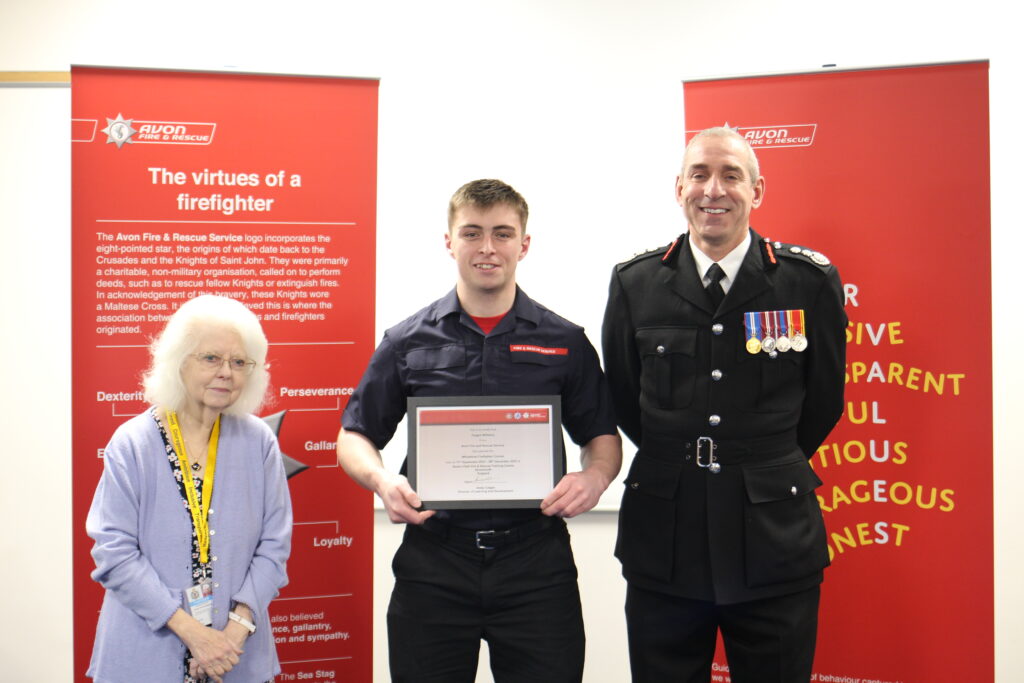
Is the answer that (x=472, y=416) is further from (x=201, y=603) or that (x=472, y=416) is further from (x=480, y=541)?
(x=201, y=603)

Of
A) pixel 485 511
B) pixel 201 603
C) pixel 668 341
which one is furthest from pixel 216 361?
pixel 668 341

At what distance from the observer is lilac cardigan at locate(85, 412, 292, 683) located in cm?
216

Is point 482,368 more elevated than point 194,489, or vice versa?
point 482,368

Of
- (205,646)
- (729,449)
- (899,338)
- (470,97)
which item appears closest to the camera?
(205,646)

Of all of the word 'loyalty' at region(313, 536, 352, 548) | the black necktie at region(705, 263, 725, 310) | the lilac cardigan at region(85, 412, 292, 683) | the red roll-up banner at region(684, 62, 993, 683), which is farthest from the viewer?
the word 'loyalty' at region(313, 536, 352, 548)

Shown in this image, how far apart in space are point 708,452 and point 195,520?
144 centimetres

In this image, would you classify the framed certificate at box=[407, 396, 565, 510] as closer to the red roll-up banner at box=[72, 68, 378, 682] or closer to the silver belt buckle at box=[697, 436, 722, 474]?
the silver belt buckle at box=[697, 436, 722, 474]

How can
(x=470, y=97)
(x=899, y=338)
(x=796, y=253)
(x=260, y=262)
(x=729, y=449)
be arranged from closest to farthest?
(x=729, y=449), (x=796, y=253), (x=899, y=338), (x=260, y=262), (x=470, y=97)

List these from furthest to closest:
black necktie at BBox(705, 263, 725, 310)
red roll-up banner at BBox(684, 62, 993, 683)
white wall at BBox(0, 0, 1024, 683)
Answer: white wall at BBox(0, 0, 1024, 683) → red roll-up banner at BBox(684, 62, 993, 683) → black necktie at BBox(705, 263, 725, 310)

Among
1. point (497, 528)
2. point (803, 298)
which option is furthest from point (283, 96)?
point (803, 298)

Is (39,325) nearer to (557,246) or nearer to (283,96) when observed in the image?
(283,96)

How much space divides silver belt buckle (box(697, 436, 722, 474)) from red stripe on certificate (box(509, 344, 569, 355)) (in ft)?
1.61

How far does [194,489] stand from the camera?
2256 mm

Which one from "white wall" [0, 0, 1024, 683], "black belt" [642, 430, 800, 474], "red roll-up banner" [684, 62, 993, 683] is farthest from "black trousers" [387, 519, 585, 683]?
"white wall" [0, 0, 1024, 683]
